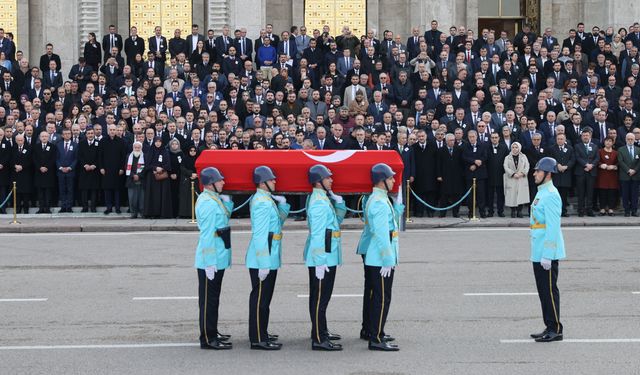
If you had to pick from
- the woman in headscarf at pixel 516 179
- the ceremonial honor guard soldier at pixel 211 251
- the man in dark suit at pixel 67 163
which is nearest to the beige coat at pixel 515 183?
the woman in headscarf at pixel 516 179

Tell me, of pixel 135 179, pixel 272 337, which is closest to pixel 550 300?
pixel 272 337

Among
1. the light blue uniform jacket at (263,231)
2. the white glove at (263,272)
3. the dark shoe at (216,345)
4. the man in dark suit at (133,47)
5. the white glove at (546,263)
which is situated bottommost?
the dark shoe at (216,345)

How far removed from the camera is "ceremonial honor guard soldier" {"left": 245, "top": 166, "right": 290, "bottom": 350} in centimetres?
1370

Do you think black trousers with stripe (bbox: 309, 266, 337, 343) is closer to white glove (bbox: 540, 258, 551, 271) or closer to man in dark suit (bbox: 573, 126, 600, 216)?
white glove (bbox: 540, 258, 551, 271)

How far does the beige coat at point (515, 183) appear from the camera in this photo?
A: 27.9 meters

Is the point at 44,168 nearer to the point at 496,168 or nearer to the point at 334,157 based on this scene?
the point at 496,168

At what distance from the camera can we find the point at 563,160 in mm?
28156

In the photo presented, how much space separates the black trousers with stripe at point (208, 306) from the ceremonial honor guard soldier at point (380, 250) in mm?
1781

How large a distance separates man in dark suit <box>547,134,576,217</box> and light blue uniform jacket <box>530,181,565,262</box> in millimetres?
13717

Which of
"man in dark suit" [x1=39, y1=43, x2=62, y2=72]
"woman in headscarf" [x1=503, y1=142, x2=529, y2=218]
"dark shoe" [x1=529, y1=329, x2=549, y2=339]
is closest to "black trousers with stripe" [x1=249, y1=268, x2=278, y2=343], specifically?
"dark shoe" [x1=529, y1=329, x2=549, y2=339]

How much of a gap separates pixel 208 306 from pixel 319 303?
128 centimetres

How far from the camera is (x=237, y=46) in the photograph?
108 ft

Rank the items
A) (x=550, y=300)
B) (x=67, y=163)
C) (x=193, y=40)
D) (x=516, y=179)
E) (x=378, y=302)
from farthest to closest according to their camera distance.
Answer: (x=193, y=40)
(x=67, y=163)
(x=516, y=179)
(x=550, y=300)
(x=378, y=302)

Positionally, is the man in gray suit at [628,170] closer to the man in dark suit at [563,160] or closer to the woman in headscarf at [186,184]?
the man in dark suit at [563,160]
